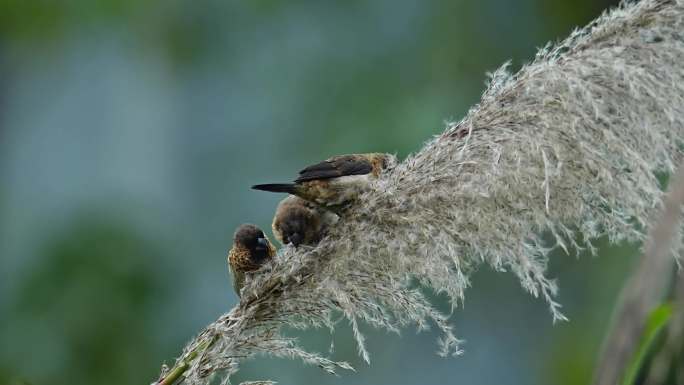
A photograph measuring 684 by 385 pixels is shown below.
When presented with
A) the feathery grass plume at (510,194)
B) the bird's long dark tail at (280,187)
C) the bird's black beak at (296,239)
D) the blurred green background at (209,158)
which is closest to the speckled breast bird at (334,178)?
the bird's long dark tail at (280,187)

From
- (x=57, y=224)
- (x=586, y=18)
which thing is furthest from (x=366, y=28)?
(x=57, y=224)

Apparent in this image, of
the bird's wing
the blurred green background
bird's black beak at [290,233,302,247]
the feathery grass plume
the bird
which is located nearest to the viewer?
the feathery grass plume

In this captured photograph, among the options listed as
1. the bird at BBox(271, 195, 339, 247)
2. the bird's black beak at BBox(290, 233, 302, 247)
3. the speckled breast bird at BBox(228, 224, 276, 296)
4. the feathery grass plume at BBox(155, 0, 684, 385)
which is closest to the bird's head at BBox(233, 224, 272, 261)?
the speckled breast bird at BBox(228, 224, 276, 296)

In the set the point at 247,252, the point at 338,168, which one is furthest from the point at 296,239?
the point at 247,252

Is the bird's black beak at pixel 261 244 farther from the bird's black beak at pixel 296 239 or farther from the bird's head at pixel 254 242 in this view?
the bird's black beak at pixel 296 239

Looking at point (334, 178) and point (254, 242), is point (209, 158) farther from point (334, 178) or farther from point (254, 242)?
point (334, 178)

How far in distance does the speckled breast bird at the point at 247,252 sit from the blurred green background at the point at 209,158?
3.74 metres

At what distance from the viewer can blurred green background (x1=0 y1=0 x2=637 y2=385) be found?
907 centimetres

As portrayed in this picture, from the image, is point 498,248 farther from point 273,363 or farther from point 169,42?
point 169,42

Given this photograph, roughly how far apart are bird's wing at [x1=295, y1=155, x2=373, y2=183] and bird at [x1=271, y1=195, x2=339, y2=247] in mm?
115

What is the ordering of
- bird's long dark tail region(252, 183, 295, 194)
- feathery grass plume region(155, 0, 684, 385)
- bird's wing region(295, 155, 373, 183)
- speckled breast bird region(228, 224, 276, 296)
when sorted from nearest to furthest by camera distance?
feathery grass plume region(155, 0, 684, 385)
bird's long dark tail region(252, 183, 295, 194)
bird's wing region(295, 155, 373, 183)
speckled breast bird region(228, 224, 276, 296)

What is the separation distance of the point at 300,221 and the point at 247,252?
1.56ft

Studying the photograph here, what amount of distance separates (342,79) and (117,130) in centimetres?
298

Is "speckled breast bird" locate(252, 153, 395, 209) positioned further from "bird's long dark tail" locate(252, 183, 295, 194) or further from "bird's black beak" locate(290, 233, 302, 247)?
"bird's black beak" locate(290, 233, 302, 247)
